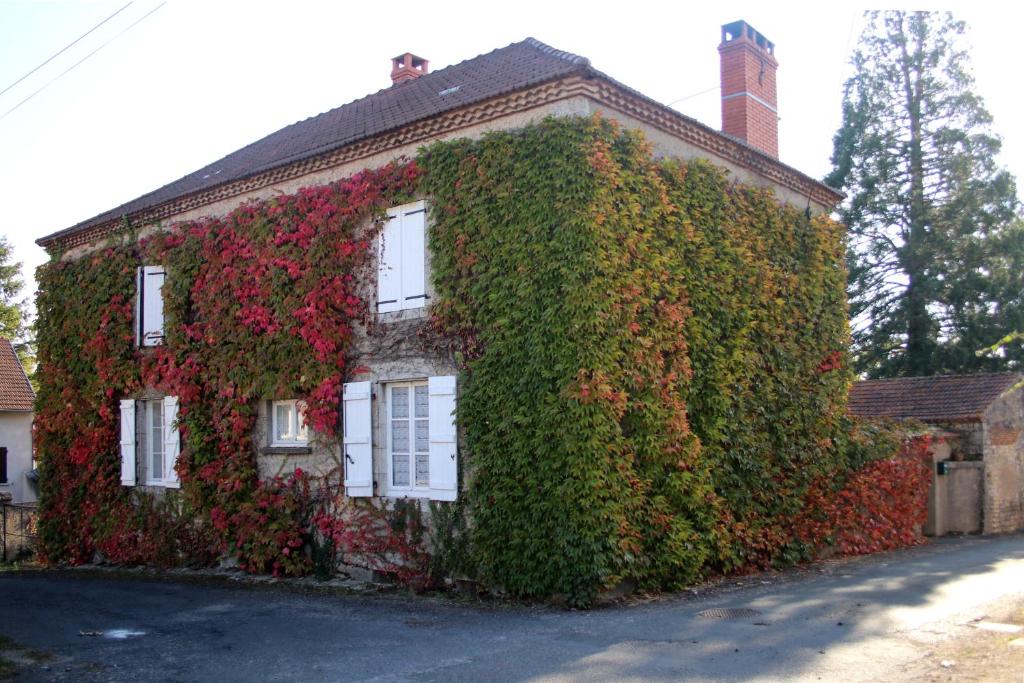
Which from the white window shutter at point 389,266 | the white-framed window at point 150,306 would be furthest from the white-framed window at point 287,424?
the white-framed window at point 150,306

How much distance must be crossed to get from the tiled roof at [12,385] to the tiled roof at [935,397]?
1050 inches

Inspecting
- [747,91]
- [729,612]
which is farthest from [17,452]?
[729,612]

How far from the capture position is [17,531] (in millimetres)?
20656

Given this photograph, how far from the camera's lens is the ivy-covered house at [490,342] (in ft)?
34.1

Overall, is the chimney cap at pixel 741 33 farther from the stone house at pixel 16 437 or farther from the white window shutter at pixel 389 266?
the stone house at pixel 16 437

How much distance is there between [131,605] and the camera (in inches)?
460

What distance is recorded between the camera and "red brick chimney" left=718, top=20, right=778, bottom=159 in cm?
1570

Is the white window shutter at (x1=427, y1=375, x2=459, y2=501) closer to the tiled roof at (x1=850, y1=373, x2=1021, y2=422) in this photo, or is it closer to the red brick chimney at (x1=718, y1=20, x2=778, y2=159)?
the red brick chimney at (x1=718, y1=20, x2=778, y2=159)

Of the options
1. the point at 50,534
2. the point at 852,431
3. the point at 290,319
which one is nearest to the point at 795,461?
the point at 852,431

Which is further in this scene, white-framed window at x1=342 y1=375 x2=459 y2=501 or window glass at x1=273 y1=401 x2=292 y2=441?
window glass at x1=273 y1=401 x2=292 y2=441

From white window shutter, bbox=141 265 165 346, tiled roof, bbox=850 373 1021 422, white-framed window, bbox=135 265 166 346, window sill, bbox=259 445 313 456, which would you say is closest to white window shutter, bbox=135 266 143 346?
white-framed window, bbox=135 265 166 346

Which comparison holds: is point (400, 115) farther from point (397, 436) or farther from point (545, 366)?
point (545, 366)

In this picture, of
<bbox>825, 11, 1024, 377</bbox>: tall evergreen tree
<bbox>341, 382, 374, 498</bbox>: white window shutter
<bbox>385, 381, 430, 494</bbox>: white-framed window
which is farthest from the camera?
<bbox>825, 11, 1024, 377</bbox>: tall evergreen tree

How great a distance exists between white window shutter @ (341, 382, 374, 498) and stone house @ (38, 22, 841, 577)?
0.02 meters
